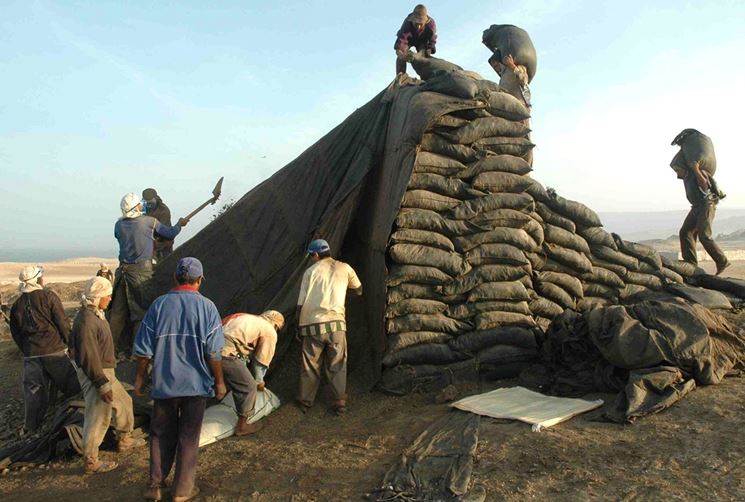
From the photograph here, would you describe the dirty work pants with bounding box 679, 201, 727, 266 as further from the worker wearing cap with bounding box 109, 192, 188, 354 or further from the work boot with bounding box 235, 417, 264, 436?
the worker wearing cap with bounding box 109, 192, 188, 354

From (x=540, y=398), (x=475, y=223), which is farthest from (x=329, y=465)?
(x=475, y=223)

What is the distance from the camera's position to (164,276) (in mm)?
6176

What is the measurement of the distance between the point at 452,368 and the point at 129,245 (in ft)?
11.1

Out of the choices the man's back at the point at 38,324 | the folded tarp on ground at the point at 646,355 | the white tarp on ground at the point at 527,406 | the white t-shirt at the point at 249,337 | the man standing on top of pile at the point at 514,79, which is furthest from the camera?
the man standing on top of pile at the point at 514,79

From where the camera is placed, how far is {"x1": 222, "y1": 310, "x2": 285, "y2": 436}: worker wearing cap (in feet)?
14.9

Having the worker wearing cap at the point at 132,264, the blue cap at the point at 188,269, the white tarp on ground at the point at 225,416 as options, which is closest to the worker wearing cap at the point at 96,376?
the white tarp on ground at the point at 225,416

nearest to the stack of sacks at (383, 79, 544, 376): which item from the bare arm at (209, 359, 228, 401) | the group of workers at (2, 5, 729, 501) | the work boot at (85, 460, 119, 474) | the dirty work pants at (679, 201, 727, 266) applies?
the group of workers at (2, 5, 729, 501)

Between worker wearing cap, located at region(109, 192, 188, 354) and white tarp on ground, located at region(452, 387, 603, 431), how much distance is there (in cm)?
343

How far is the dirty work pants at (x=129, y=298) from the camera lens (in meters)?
5.99

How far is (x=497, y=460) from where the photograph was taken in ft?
11.6

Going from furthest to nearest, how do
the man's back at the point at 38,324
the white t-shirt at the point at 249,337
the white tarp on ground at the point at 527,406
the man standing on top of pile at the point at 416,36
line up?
the man standing on top of pile at the point at 416,36 < the man's back at the point at 38,324 < the white t-shirt at the point at 249,337 < the white tarp on ground at the point at 527,406

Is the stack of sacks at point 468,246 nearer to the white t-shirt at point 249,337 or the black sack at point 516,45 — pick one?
the white t-shirt at point 249,337

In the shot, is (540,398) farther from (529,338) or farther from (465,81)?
(465,81)

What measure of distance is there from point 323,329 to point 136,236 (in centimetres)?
→ 229
